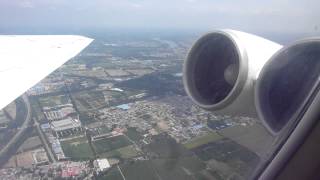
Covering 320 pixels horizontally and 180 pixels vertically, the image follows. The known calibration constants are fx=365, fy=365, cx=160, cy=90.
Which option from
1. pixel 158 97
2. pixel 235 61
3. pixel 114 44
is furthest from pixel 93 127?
pixel 114 44

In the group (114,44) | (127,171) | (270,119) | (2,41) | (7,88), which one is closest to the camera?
(270,119)

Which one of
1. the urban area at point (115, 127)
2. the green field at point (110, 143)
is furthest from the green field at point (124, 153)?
the green field at point (110, 143)

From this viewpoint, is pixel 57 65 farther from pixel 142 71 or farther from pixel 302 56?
pixel 142 71

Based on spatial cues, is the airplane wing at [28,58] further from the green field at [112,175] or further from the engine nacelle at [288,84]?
the green field at [112,175]

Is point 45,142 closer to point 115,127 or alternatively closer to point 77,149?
point 77,149

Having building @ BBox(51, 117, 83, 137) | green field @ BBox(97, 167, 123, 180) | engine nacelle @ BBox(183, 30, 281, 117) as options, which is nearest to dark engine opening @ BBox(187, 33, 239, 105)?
engine nacelle @ BBox(183, 30, 281, 117)

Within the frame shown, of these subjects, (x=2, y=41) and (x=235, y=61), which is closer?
(x=235, y=61)
